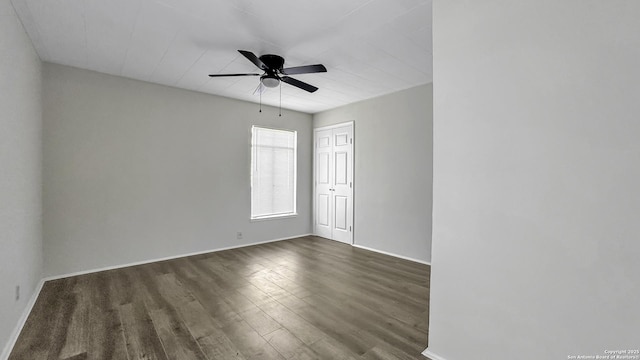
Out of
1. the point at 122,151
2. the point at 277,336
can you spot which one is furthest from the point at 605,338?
the point at 122,151

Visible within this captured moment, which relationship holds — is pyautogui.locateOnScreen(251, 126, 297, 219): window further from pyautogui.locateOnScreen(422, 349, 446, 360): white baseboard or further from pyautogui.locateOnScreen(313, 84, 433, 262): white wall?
Answer: pyautogui.locateOnScreen(422, 349, 446, 360): white baseboard

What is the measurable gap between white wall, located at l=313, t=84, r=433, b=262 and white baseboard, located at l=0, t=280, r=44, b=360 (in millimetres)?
4256

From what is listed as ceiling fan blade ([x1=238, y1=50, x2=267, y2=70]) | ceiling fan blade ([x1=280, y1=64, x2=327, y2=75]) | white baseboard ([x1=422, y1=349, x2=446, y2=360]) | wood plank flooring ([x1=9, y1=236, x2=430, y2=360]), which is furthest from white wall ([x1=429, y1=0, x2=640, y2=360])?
ceiling fan blade ([x1=238, y1=50, x2=267, y2=70])

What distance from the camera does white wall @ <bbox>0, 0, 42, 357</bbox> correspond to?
6.23ft

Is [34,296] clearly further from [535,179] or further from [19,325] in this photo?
[535,179]

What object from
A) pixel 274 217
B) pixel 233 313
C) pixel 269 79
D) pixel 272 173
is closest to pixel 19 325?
pixel 233 313

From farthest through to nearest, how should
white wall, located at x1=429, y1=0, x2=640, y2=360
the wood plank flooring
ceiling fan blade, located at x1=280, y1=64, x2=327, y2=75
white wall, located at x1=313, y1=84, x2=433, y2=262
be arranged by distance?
1. white wall, located at x1=313, y1=84, x2=433, y2=262
2. ceiling fan blade, located at x1=280, y1=64, x2=327, y2=75
3. the wood plank flooring
4. white wall, located at x1=429, y1=0, x2=640, y2=360

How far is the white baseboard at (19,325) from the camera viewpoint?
6.17 ft

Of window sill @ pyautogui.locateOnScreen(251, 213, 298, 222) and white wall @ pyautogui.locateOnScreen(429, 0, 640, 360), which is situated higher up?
white wall @ pyautogui.locateOnScreen(429, 0, 640, 360)

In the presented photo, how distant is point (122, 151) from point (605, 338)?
4.95 metres

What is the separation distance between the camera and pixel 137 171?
3.83m

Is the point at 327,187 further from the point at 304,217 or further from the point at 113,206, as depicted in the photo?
the point at 113,206

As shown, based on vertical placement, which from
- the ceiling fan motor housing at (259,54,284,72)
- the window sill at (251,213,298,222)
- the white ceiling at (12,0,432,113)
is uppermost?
the white ceiling at (12,0,432,113)

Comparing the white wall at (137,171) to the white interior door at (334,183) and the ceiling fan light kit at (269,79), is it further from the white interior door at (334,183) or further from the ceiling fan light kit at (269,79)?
the ceiling fan light kit at (269,79)
